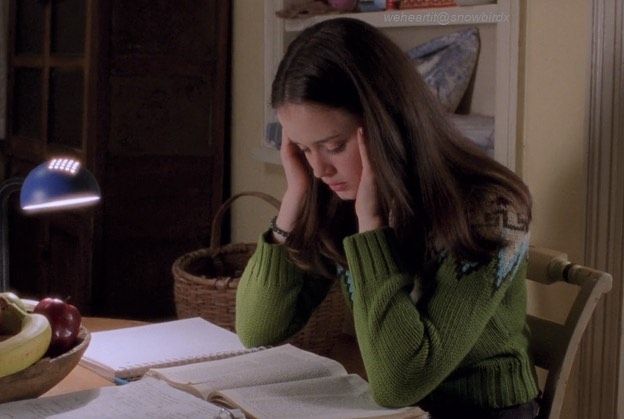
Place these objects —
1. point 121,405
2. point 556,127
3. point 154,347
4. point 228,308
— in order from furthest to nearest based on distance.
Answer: point 228,308 → point 556,127 → point 154,347 → point 121,405

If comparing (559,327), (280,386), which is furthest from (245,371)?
(559,327)

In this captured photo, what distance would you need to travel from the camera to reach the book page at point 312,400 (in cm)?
117


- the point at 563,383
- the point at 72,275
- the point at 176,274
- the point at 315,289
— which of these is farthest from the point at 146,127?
the point at 563,383

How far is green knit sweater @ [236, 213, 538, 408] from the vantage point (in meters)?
1.30

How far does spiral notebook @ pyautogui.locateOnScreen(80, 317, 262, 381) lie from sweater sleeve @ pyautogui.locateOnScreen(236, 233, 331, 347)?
39 millimetres

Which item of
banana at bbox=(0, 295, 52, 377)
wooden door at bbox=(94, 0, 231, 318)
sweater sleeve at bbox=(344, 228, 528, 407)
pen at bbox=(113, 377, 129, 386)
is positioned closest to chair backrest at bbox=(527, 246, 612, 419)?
sweater sleeve at bbox=(344, 228, 528, 407)

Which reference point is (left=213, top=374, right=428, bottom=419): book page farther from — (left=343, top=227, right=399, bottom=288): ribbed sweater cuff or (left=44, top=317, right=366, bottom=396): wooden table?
(left=44, top=317, right=366, bottom=396): wooden table

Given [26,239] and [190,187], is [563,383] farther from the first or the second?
[26,239]

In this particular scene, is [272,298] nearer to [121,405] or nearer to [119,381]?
[119,381]

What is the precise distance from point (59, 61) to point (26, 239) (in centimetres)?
84

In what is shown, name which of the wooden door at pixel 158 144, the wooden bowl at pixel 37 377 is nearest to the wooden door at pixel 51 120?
the wooden door at pixel 158 144

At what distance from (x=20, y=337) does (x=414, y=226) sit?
1.87 feet

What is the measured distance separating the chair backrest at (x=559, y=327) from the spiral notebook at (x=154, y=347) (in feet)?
1.50

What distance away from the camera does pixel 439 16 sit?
2.03 m
